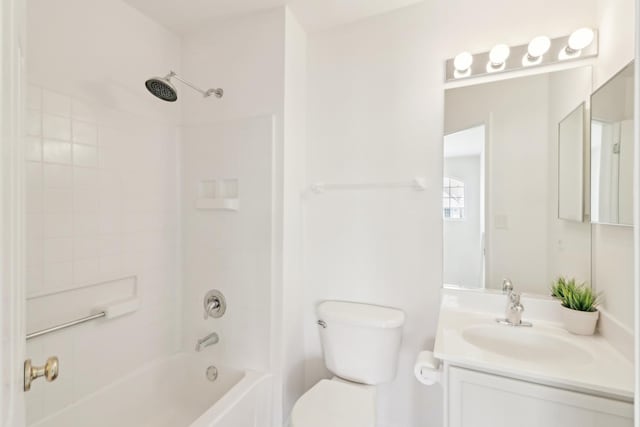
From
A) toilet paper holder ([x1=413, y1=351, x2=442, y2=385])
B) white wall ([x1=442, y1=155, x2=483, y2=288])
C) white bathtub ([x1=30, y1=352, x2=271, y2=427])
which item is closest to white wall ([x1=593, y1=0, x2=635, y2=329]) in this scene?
white wall ([x1=442, y1=155, x2=483, y2=288])

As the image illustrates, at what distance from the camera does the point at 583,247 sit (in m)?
1.34

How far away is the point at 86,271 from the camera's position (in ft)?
4.90

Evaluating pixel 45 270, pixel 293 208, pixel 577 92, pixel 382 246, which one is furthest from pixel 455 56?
pixel 45 270

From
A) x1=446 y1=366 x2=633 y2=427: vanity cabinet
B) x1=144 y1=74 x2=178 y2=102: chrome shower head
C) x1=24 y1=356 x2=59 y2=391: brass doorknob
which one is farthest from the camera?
x1=144 y1=74 x2=178 y2=102: chrome shower head

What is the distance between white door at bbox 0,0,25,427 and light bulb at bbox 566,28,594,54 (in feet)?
6.12

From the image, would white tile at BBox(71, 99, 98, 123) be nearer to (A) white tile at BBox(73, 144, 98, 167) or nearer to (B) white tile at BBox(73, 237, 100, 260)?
(A) white tile at BBox(73, 144, 98, 167)

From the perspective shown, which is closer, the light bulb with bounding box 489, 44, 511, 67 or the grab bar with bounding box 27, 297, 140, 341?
the grab bar with bounding box 27, 297, 140, 341

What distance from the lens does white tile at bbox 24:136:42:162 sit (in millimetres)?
1254

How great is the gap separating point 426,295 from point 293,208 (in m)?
0.89

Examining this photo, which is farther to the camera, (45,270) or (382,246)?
(382,246)

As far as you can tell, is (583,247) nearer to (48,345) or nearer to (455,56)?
(455,56)

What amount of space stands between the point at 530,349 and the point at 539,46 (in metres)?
1.35

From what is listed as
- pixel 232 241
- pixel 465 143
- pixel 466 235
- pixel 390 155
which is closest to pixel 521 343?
pixel 466 235

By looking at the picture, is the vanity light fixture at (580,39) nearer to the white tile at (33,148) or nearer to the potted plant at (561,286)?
the potted plant at (561,286)
